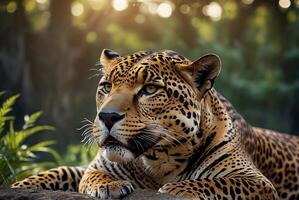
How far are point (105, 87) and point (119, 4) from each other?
2509 centimetres

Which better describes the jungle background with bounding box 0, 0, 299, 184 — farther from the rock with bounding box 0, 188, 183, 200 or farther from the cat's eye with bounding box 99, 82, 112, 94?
the rock with bounding box 0, 188, 183, 200

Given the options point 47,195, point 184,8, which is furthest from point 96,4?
point 47,195

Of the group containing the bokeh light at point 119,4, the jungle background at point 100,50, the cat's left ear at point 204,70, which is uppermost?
the bokeh light at point 119,4

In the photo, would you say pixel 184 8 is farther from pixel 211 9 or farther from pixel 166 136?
pixel 166 136

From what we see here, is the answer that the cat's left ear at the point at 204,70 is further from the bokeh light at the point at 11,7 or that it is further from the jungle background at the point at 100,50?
the bokeh light at the point at 11,7

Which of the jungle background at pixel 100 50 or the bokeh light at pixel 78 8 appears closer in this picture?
the jungle background at pixel 100 50

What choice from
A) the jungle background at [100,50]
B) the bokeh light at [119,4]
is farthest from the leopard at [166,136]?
the bokeh light at [119,4]

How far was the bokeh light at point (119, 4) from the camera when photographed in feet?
105

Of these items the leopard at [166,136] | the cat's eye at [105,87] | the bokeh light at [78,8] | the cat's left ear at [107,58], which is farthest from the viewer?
the bokeh light at [78,8]

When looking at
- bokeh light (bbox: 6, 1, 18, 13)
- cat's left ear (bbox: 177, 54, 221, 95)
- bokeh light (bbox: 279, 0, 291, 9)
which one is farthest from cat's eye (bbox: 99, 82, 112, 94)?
bokeh light (bbox: 279, 0, 291, 9)

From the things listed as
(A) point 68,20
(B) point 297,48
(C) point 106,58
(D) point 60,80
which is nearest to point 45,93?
(D) point 60,80

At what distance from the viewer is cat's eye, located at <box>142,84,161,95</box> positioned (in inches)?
287

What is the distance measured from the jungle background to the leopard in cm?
165

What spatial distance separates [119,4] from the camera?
32312 millimetres
